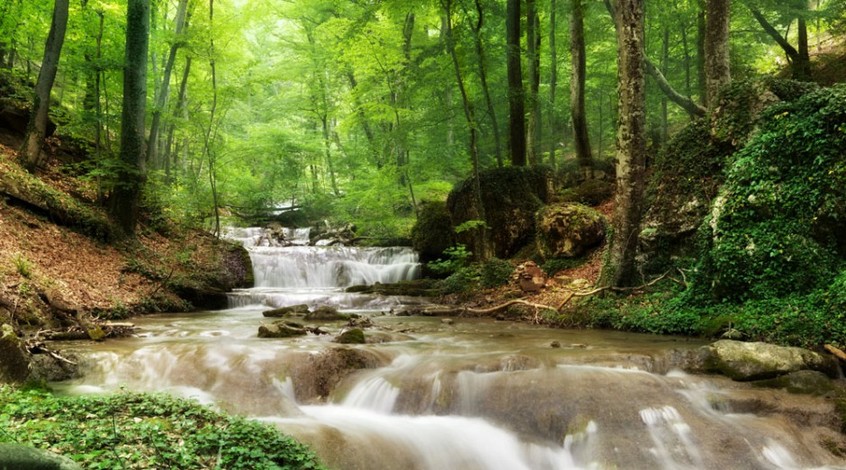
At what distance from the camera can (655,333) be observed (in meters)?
8.06

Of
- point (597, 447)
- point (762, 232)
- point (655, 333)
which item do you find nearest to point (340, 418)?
point (597, 447)

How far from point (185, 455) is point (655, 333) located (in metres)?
7.30

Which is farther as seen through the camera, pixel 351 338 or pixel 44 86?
pixel 44 86

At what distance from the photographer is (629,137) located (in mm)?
8984

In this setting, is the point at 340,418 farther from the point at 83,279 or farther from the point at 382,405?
the point at 83,279

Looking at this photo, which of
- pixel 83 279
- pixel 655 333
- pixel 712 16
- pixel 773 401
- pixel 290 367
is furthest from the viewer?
pixel 712 16

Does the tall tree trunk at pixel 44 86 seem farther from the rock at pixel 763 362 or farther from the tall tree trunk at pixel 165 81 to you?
the rock at pixel 763 362

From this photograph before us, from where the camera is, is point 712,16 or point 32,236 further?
point 712,16

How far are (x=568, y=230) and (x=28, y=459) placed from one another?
10.7m

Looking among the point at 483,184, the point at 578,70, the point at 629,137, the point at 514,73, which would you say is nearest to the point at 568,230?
the point at 629,137

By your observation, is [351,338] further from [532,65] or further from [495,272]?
[532,65]

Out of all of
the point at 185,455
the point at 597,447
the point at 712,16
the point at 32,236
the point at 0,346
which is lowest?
the point at 597,447

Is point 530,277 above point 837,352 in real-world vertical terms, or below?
above

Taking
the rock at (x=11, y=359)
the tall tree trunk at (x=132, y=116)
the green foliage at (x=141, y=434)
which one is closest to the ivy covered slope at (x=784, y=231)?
the green foliage at (x=141, y=434)
